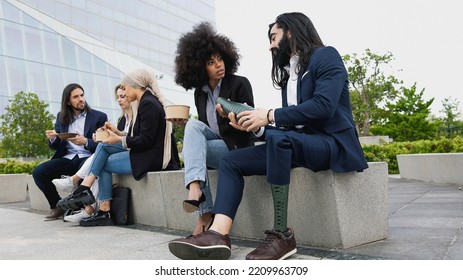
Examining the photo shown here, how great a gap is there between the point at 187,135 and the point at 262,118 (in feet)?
2.13

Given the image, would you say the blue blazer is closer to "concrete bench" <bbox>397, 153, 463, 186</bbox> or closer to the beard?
the beard

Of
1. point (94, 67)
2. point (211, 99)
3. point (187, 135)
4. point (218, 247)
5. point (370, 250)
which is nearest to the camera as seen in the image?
point (218, 247)

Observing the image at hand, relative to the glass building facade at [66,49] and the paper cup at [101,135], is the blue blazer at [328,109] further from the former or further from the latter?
the glass building facade at [66,49]

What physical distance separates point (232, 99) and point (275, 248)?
126 centimetres

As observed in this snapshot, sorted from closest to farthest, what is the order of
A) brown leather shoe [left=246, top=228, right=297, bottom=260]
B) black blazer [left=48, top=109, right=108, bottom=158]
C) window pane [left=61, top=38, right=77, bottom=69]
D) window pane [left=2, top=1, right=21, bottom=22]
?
brown leather shoe [left=246, top=228, right=297, bottom=260] → black blazer [left=48, top=109, right=108, bottom=158] → window pane [left=2, top=1, right=21, bottom=22] → window pane [left=61, top=38, right=77, bottom=69]

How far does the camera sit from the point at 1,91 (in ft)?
70.6

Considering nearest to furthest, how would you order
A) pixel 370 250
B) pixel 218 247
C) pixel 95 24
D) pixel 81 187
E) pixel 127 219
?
1. pixel 218 247
2. pixel 370 250
3. pixel 81 187
4. pixel 127 219
5. pixel 95 24

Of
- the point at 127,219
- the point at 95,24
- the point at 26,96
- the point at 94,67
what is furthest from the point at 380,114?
the point at 127,219

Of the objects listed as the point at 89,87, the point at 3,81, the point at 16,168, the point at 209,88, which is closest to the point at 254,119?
the point at 209,88

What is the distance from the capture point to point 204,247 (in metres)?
2.33

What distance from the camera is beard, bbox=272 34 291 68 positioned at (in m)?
2.77

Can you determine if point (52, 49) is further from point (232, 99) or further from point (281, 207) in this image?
point (281, 207)

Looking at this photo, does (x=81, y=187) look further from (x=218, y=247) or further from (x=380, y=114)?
(x=380, y=114)

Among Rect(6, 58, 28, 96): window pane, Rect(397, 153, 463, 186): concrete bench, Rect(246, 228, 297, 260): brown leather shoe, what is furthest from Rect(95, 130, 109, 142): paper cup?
Rect(6, 58, 28, 96): window pane
